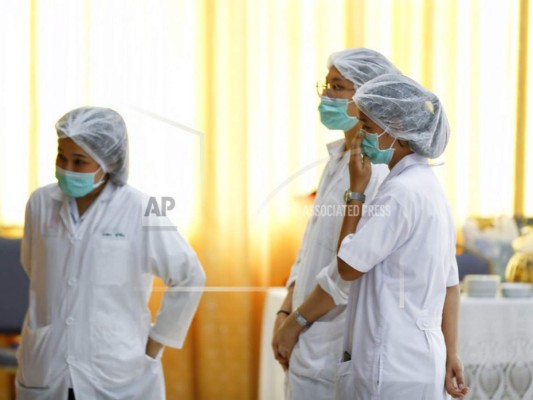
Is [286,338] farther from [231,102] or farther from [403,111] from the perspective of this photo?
[231,102]

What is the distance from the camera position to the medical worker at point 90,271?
Answer: 1.77 meters

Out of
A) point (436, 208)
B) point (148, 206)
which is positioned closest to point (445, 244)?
point (436, 208)

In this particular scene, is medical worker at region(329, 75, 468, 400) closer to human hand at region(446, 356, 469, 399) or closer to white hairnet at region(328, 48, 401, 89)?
human hand at region(446, 356, 469, 399)

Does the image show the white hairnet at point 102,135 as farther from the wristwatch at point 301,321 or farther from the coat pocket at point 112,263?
the wristwatch at point 301,321

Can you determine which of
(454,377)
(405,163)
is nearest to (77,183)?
(405,163)

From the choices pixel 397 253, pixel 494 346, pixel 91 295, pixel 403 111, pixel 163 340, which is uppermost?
pixel 403 111

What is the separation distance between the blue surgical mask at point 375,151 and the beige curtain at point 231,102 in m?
0.41

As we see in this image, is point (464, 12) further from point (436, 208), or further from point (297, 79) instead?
point (436, 208)

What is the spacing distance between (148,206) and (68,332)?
32cm

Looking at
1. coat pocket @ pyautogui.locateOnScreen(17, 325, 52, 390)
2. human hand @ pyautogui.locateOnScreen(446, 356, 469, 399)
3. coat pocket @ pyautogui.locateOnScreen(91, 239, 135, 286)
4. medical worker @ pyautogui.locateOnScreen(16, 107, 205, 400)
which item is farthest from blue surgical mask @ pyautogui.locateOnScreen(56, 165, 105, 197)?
human hand @ pyautogui.locateOnScreen(446, 356, 469, 399)

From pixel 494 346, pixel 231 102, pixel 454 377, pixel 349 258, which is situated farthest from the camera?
pixel 494 346

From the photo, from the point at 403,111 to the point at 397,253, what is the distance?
0.85 feet

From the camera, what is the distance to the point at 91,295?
1778 millimetres

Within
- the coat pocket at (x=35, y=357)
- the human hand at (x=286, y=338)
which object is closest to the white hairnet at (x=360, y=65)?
the human hand at (x=286, y=338)
